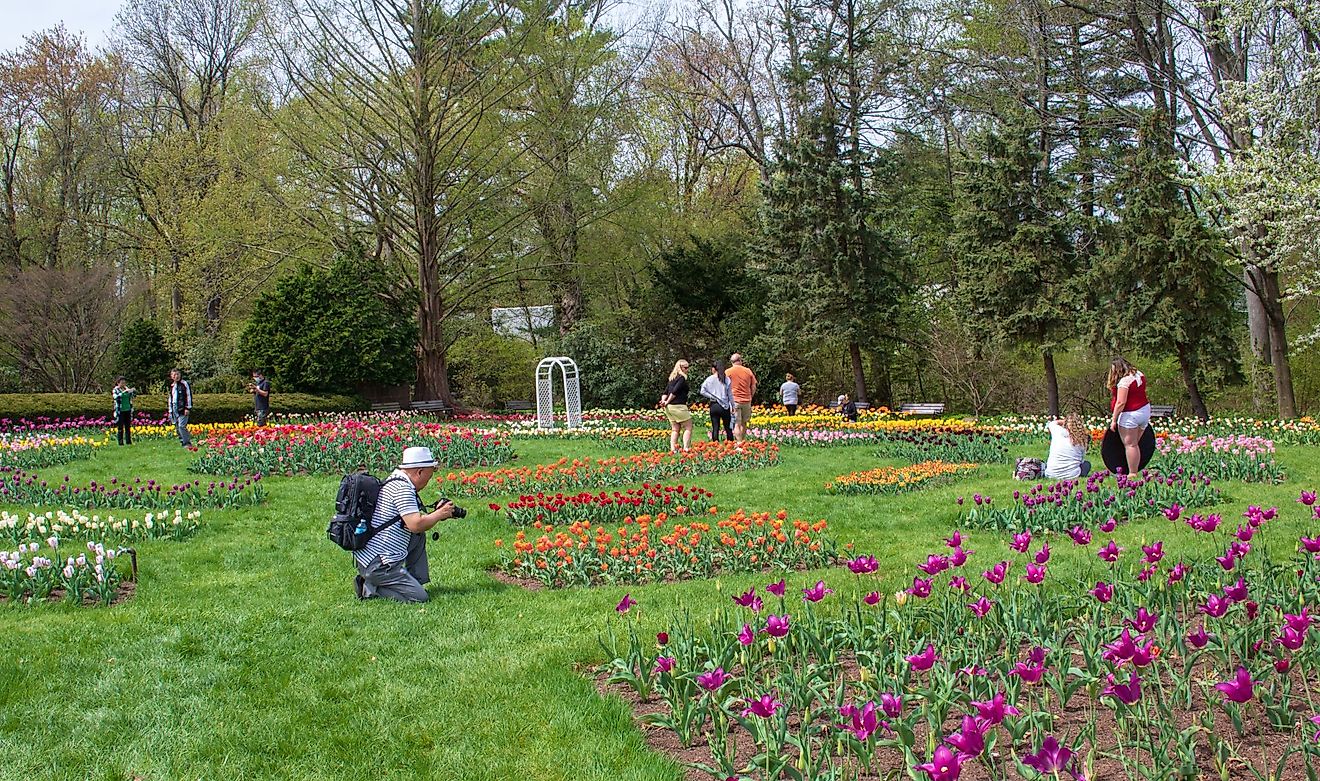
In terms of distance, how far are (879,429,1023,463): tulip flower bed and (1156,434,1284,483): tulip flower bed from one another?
2017 millimetres

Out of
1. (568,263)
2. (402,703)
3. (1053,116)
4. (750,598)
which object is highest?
(1053,116)

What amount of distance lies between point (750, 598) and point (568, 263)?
23520 mm

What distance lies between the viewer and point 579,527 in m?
7.14

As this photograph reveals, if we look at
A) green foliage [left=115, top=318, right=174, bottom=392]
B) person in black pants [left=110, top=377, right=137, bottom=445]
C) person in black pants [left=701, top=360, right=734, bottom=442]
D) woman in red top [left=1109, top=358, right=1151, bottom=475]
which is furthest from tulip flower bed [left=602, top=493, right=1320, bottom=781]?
green foliage [left=115, top=318, right=174, bottom=392]

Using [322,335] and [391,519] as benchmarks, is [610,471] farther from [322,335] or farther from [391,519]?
[322,335]

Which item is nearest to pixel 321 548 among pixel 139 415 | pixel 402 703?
pixel 402 703

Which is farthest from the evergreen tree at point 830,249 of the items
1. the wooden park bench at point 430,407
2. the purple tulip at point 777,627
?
the purple tulip at point 777,627

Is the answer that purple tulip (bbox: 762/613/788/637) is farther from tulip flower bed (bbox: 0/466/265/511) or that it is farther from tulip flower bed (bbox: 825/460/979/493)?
tulip flower bed (bbox: 0/466/265/511)

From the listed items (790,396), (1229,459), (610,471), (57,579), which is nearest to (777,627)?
(57,579)

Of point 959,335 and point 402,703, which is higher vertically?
point 959,335

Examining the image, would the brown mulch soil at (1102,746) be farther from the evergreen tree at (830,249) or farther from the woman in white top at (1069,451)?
the evergreen tree at (830,249)

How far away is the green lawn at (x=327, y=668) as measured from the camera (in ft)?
12.6

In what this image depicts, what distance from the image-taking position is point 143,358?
27.2 metres

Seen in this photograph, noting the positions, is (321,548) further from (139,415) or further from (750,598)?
(139,415)
